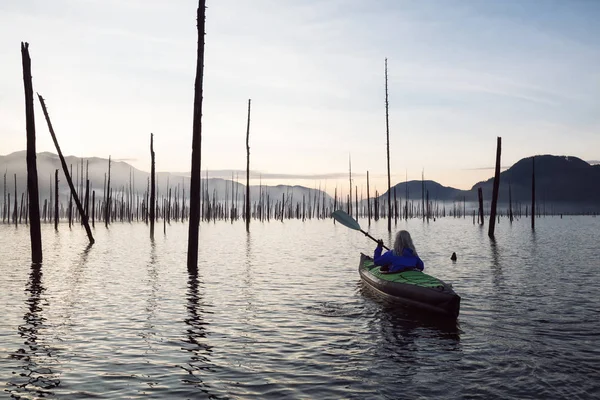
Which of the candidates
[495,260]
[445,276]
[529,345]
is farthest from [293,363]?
[495,260]

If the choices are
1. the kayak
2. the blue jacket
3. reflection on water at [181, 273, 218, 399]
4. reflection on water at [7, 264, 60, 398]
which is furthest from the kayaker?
reflection on water at [7, 264, 60, 398]

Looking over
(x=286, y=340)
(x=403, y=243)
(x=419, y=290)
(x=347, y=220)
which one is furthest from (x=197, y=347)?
(x=347, y=220)

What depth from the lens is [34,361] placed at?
7.26 meters

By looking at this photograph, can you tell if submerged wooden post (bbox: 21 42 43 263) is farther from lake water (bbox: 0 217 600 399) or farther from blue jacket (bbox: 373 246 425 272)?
blue jacket (bbox: 373 246 425 272)

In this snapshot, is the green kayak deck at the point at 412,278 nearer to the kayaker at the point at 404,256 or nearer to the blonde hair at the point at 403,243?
the kayaker at the point at 404,256

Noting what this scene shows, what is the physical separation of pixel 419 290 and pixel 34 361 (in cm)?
→ 731

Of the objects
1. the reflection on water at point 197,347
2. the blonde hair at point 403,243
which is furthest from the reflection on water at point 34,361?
the blonde hair at point 403,243

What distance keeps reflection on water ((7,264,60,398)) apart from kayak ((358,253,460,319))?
6.96m

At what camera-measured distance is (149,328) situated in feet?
31.3

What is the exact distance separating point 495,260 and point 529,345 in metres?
16.3

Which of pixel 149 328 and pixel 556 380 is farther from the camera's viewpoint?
pixel 149 328

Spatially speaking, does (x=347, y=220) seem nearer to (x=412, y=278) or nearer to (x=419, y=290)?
(x=412, y=278)

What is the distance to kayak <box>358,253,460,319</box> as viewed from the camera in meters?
10.1

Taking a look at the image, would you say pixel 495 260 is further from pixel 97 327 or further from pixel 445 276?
pixel 97 327
